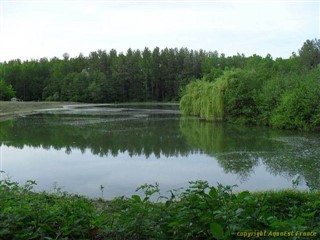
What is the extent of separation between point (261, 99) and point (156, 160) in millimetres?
16273

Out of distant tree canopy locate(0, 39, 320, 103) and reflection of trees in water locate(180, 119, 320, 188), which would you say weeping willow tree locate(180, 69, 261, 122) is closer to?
reflection of trees in water locate(180, 119, 320, 188)

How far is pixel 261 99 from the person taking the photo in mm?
27125

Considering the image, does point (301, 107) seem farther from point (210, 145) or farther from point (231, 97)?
point (210, 145)

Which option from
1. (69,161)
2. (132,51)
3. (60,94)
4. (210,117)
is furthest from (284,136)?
(132,51)

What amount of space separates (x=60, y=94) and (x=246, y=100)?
60.1m

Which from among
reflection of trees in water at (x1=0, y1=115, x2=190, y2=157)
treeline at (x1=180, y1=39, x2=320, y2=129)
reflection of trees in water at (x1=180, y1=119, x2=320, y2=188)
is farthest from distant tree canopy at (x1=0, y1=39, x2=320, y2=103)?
reflection of trees in water at (x1=180, y1=119, x2=320, y2=188)

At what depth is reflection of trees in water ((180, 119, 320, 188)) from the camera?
11281mm

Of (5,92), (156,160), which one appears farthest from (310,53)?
(156,160)

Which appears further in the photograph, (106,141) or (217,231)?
(106,141)

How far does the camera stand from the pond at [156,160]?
391 inches

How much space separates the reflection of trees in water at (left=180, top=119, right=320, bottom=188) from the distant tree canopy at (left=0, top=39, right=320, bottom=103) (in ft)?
194

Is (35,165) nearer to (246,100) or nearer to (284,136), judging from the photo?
(284,136)

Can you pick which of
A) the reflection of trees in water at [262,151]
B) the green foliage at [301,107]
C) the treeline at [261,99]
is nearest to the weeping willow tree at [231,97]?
the treeline at [261,99]

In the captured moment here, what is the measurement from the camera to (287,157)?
13.3 meters
